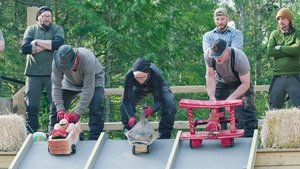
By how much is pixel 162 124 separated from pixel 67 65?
3.85 feet

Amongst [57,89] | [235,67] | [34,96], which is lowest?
[34,96]

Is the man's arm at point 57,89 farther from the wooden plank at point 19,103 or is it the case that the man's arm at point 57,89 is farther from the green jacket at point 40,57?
the wooden plank at point 19,103

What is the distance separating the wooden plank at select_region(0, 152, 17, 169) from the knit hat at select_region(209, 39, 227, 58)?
215cm

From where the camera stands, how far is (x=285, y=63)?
27.4ft

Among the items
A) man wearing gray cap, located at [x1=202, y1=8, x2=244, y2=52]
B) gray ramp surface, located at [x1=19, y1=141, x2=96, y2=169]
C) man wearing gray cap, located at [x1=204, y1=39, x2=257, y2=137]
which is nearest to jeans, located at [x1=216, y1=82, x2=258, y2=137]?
man wearing gray cap, located at [x1=204, y1=39, x2=257, y2=137]

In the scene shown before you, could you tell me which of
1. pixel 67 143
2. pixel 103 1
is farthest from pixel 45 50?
pixel 103 1

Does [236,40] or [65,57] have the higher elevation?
[236,40]

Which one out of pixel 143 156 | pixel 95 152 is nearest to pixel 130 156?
pixel 143 156

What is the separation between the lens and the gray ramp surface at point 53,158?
714 cm

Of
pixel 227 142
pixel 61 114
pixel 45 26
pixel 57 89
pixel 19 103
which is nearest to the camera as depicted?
pixel 227 142

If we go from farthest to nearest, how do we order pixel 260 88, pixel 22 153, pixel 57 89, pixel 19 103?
1. pixel 19 103
2. pixel 260 88
3. pixel 57 89
4. pixel 22 153

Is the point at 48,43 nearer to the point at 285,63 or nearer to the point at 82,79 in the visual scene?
the point at 82,79

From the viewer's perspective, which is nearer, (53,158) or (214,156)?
(214,156)

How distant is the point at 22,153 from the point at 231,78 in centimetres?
219
